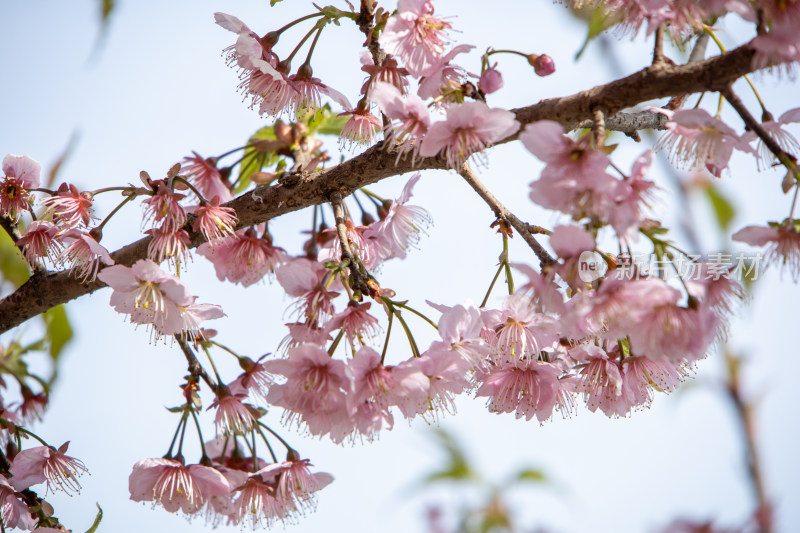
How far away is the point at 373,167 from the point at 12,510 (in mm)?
1473

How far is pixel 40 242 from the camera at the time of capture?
200 centimetres

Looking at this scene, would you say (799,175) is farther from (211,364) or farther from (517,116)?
(211,364)

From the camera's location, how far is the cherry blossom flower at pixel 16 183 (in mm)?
2027

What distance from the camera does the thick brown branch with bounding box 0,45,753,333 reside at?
1368mm

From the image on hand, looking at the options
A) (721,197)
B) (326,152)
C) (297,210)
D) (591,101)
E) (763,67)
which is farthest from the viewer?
(326,152)

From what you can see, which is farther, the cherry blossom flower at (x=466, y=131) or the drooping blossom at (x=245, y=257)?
the drooping blossom at (x=245, y=257)

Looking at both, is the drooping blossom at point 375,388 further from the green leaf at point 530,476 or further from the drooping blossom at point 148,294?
the green leaf at point 530,476

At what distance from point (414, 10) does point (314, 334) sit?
89 cm

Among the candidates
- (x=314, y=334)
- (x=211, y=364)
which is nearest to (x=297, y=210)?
(x=314, y=334)

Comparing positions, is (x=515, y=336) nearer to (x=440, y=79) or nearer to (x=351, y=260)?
(x=351, y=260)

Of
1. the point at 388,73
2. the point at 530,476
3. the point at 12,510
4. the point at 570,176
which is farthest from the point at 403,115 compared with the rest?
the point at 530,476

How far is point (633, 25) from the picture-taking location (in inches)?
60.6

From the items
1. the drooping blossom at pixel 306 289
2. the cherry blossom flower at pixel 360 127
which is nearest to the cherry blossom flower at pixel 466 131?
the drooping blossom at pixel 306 289

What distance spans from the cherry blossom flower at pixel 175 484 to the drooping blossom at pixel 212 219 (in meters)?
0.68
